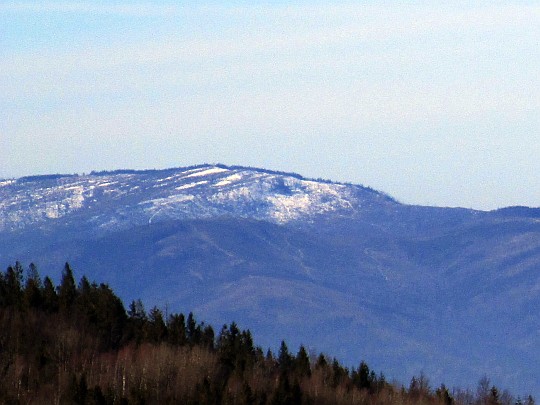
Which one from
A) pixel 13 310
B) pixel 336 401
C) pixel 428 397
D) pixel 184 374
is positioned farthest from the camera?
pixel 428 397

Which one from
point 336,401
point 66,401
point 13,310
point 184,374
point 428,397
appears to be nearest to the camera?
point 66,401

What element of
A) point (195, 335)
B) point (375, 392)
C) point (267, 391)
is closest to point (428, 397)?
point (375, 392)

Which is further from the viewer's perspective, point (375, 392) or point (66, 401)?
point (375, 392)

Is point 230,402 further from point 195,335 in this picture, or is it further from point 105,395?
point 195,335

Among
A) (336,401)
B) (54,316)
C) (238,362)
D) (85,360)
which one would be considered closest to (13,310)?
(54,316)

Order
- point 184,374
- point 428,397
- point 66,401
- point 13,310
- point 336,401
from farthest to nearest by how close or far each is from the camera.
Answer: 1. point 428,397
2. point 13,310
3. point 336,401
4. point 184,374
5. point 66,401

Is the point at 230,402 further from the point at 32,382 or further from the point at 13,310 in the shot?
the point at 13,310
